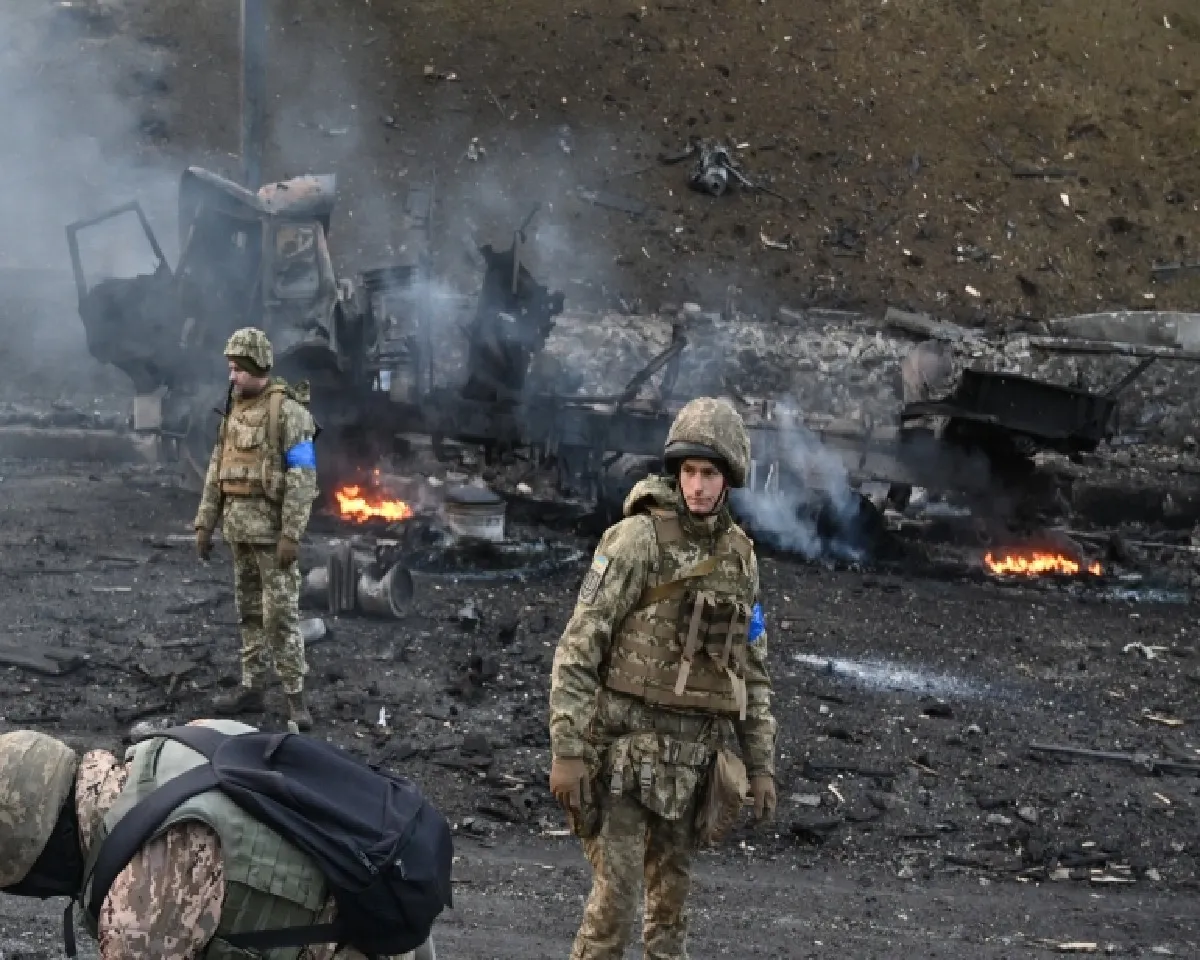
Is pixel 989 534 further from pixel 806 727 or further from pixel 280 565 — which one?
pixel 280 565

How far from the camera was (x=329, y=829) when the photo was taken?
119 inches

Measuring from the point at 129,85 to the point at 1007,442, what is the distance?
15.6m

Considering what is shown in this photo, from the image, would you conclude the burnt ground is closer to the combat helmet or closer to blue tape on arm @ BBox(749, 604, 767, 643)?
blue tape on arm @ BBox(749, 604, 767, 643)

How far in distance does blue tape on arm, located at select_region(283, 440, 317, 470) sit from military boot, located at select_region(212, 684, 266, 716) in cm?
141

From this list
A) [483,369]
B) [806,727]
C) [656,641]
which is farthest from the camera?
[483,369]

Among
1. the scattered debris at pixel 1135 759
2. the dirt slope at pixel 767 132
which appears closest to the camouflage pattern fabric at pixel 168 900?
the scattered debris at pixel 1135 759

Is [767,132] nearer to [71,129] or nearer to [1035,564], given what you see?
[71,129]

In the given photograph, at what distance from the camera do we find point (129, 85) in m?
21.7

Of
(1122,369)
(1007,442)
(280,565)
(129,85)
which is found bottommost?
(280,565)

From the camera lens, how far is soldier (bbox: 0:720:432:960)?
2.88 meters

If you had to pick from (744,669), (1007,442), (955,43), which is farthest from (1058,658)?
(955,43)

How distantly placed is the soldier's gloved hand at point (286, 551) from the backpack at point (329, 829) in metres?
4.49

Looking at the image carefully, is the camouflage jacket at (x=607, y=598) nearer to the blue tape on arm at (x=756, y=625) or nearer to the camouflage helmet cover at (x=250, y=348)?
the blue tape on arm at (x=756, y=625)

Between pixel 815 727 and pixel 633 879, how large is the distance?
13.7ft
